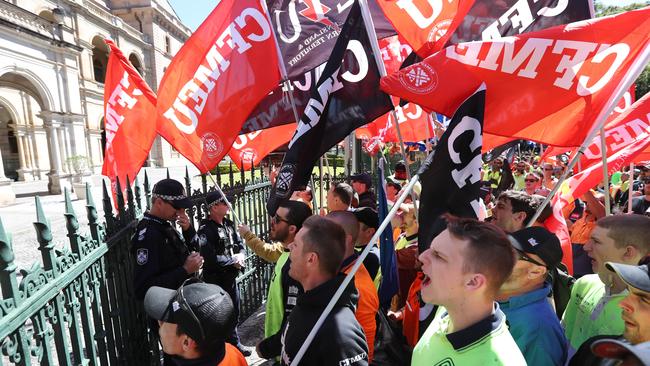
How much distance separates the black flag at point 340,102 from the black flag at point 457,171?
0.63 m

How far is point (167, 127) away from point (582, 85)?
11.2 ft

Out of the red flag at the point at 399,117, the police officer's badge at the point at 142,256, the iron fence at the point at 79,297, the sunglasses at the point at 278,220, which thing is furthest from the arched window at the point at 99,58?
the sunglasses at the point at 278,220

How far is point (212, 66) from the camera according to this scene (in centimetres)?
356

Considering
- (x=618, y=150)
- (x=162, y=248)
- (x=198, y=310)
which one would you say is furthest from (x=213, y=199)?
(x=618, y=150)

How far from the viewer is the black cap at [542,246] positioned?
2.01 m

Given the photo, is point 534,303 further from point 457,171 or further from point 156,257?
point 156,257

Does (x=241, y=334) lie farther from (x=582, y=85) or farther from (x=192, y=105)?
(x=582, y=85)

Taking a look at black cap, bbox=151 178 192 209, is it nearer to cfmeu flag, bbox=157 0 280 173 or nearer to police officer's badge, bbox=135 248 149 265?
cfmeu flag, bbox=157 0 280 173

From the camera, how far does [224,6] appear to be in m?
3.58

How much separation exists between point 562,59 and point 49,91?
26753mm

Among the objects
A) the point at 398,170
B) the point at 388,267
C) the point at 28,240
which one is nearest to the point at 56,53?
the point at 28,240

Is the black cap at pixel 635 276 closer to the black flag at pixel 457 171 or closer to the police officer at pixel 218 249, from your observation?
the black flag at pixel 457 171

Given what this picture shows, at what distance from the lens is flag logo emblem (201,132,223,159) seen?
3346 millimetres

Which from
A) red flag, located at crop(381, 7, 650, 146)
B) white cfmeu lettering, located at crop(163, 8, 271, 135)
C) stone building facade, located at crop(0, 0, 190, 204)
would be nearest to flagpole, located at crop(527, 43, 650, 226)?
red flag, located at crop(381, 7, 650, 146)
